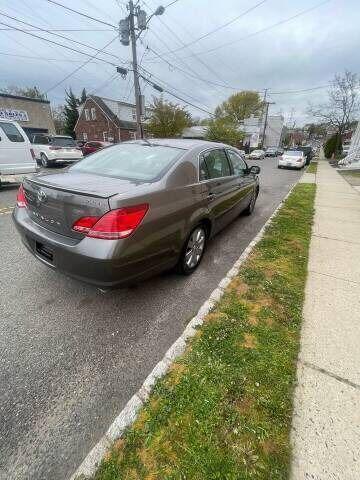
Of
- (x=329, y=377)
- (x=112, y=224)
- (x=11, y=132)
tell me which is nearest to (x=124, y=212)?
(x=112, y=224)

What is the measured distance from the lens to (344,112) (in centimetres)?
3431

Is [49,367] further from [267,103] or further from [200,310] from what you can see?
[267,103]

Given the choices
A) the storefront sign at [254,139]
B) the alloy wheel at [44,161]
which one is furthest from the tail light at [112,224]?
the storefront sign at [254,139]

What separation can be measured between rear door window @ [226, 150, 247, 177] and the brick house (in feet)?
107

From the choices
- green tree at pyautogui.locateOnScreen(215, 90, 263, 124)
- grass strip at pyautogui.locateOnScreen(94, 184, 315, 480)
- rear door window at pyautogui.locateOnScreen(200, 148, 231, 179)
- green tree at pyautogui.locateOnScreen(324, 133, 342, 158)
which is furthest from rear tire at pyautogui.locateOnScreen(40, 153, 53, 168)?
green tree at pyautogui.locateOnScreen(215, 90, 263, 124)

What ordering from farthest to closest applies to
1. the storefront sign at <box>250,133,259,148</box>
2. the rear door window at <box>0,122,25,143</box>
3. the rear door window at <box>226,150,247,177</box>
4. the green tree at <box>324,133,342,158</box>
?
the storefront sign at <box>250,133,259,148</box> → the green tree at <box>324,133,342,158</box> → the rear door window at <box>0,122,25,143</box> → the rear door window at <box>226,150,247,177</box>

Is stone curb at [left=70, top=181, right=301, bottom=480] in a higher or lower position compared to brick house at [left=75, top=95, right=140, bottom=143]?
lower

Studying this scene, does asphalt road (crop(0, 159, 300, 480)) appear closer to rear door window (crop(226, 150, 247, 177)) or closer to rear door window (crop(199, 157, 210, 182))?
rear door window (crop(199, 157, 210, 182))

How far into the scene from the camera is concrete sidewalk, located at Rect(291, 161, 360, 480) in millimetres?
1480

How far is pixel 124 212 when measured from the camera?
208 centimetres

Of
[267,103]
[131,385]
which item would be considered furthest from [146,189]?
[267,103]

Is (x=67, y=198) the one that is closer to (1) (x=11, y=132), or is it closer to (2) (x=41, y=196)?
(2) (x=41, y=196)

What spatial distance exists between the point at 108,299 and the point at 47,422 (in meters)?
1.28

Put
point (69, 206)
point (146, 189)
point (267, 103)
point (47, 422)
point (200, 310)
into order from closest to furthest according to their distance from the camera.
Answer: point (47, 422) < point (69, 206) < point (146, 189) < point (200, 310) < point (267, 103)
